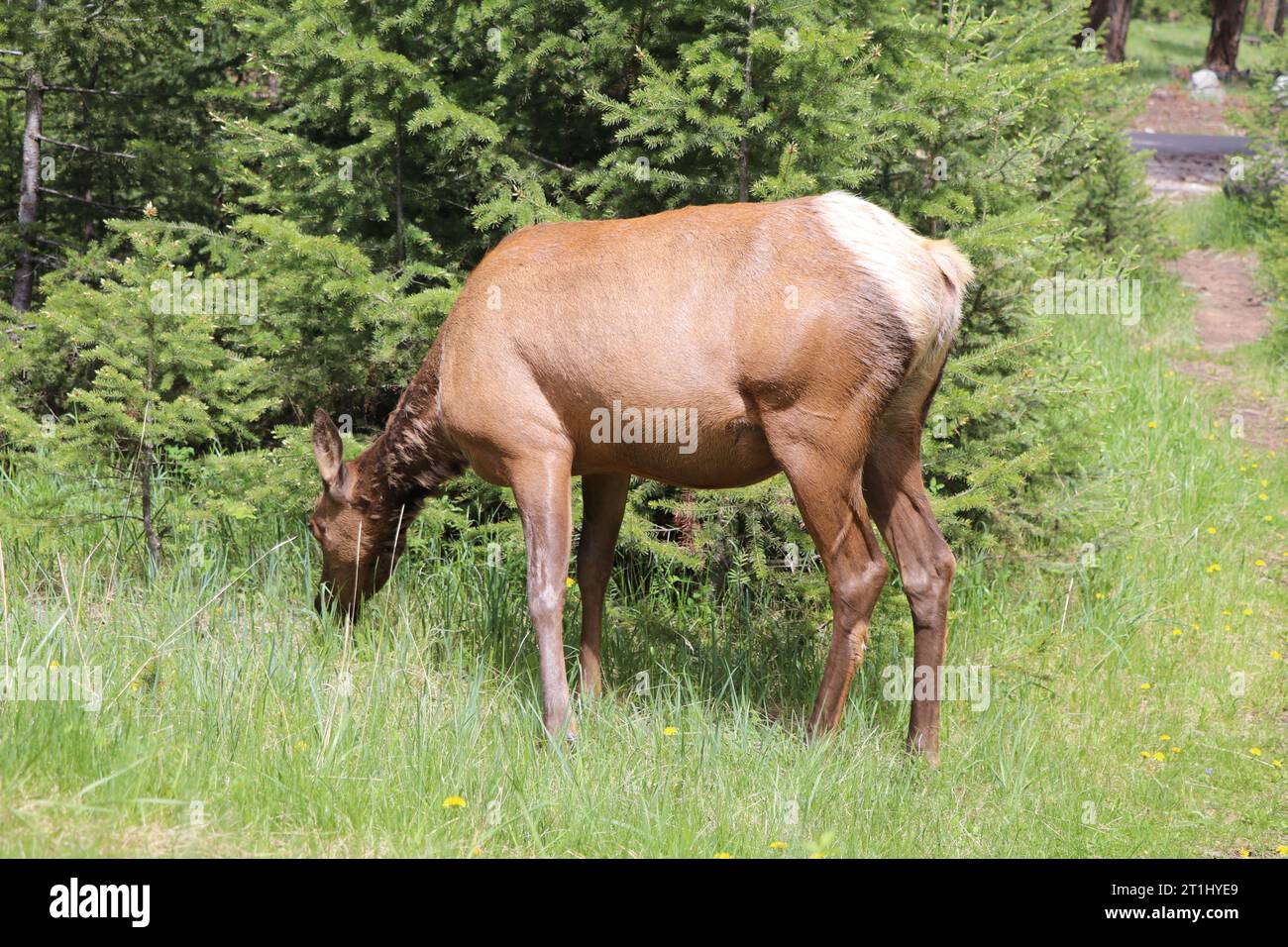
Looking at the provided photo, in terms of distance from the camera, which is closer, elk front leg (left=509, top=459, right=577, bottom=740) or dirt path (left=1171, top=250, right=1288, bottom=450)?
elk front leg (left=509, top=459, right=577, bottom=740)

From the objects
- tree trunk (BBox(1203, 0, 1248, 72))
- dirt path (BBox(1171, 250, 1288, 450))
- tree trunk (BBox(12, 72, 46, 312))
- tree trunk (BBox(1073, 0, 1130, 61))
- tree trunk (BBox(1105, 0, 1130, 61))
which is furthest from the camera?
tree trunk (BBox(1203, 0, 1248, 72))

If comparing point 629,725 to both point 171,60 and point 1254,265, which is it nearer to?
point 171,60

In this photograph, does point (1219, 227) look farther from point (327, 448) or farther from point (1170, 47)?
point (1170, 47)

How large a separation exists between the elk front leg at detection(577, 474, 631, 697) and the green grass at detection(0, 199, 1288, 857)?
29 centimetres

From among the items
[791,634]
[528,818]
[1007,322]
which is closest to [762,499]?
[791,634]

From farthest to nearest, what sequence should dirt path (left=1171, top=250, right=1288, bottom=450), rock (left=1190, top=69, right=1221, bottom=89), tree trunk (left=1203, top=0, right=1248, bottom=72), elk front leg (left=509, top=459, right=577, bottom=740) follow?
tree trunk (left=1203, top=0, right=1248, bottom=72), rock (left=1190, top=69, right=1221, bottom=89), dirt path (left=1171, top=250, right=1288, bottom=450), elk front leg (left=509, top=459, right=577, bottom=740)

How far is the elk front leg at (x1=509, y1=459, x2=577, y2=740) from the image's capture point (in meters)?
5.42

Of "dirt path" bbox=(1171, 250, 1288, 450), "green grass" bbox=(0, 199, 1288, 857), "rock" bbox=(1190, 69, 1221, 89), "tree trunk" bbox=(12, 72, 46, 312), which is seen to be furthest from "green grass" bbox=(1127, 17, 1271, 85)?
"tree trunk" bbox=(12, 72, 46, 312)

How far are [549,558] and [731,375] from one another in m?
1.08

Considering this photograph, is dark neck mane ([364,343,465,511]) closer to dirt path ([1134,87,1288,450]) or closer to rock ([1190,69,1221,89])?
dirt path ([1134,87,1288,450])

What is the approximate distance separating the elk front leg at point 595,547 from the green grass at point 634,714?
289mm

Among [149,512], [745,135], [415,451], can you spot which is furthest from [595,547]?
[149,512]

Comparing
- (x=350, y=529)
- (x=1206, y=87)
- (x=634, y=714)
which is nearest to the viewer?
(x=634, y=714)

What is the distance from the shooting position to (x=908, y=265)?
5.17 meters
